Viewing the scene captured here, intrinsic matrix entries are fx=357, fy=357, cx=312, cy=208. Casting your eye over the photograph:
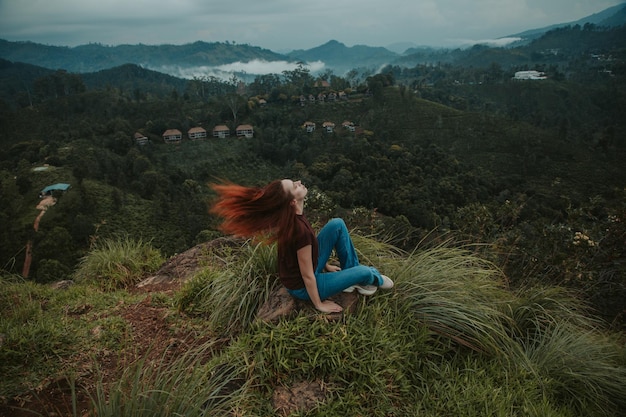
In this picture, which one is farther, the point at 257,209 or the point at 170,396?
the point at 257,209

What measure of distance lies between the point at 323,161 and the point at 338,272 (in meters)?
38.0

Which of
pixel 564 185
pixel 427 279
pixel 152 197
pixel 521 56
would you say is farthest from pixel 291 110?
pixel 521 56

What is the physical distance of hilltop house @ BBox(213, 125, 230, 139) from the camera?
4975 cm

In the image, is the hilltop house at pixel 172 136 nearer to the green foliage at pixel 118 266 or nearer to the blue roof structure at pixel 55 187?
the blue roof structure at pixel 55 187

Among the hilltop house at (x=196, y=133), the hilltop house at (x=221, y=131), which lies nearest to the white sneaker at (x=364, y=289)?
the hilltop house at (x=221, y=131)

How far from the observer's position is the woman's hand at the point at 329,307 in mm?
2402

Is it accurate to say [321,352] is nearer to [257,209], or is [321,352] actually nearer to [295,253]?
[295,253]


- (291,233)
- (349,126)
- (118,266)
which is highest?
(291,233)

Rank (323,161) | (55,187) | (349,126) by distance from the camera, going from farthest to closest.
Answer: (349,126), (323,161), (55,187)

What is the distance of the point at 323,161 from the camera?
4012 centimetres

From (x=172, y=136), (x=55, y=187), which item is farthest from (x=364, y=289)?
(x=172, y=136)

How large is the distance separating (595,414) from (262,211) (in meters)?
2.50

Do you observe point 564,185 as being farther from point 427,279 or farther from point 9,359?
point 9,359

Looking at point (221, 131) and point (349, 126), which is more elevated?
point (221, 131)
